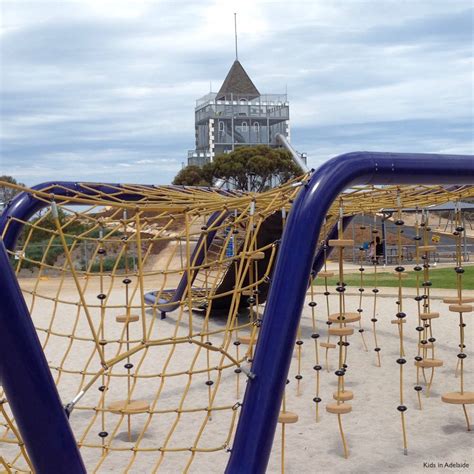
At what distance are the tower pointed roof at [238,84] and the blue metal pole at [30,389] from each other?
52.0 meters

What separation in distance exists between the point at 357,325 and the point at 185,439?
5335 millimetres

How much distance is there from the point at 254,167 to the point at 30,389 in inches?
1252

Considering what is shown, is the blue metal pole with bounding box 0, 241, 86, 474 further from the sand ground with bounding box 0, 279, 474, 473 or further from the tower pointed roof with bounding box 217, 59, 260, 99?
the tower pointed roof with bounding box 217, 59, 260, 99

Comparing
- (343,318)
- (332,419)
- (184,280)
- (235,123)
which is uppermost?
(235,123)

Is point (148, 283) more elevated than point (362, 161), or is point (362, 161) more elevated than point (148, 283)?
point (362, 161)

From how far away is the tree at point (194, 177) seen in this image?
35.3 metres

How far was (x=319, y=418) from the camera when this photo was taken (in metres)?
6.07

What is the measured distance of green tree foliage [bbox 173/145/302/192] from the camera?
→ 34.7m

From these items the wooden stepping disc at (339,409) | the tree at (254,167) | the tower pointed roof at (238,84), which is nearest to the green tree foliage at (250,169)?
the tree at (254,167)

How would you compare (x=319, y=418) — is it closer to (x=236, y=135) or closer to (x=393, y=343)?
(x=393, y=343)

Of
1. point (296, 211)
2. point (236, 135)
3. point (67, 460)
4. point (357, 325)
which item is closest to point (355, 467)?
point (296, 211)

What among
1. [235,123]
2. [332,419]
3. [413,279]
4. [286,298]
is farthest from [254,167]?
[286,298]

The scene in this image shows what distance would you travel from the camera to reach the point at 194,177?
3591cm

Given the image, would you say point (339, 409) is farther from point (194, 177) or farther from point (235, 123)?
point (235, 123)
